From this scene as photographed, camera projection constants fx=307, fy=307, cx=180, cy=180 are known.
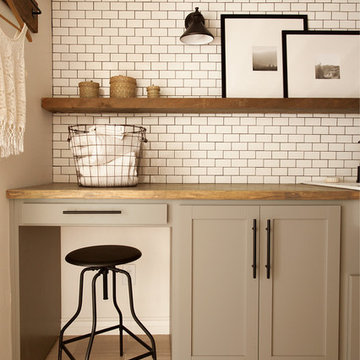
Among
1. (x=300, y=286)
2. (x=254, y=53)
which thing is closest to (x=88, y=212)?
(x=300, y=286)

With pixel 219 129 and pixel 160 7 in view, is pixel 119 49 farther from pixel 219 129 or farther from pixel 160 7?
pixel 219 129

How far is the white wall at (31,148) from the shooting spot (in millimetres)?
1578

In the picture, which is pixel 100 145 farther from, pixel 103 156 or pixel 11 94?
pixel 11 94

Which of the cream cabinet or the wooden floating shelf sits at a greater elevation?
the wooden floating shelf

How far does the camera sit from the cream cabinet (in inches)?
64.9

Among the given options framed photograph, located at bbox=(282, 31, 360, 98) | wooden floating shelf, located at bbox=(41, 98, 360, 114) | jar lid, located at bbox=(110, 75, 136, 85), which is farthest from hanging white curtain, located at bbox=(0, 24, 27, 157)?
framed photograph, located at bbox=(282, 31, 360, 98)

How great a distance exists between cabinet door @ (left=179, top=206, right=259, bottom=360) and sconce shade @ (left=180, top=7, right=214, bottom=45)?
1.15 meters

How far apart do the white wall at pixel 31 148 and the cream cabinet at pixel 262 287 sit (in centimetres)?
90

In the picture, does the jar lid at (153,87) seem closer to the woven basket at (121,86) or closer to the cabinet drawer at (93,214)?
the woven basket at (121,86)

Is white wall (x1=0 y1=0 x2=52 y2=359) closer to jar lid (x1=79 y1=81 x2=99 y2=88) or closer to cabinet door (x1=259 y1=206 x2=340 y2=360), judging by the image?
jar lid (x1=79 y1=81 x2=99 y2=88)

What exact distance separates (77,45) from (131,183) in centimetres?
115

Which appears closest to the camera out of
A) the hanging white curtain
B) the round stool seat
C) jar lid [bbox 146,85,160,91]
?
the hanging white curtain

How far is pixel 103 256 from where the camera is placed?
1622 mm

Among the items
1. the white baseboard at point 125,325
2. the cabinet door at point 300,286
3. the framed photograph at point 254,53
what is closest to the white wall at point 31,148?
the white baseboard at point 125,325
